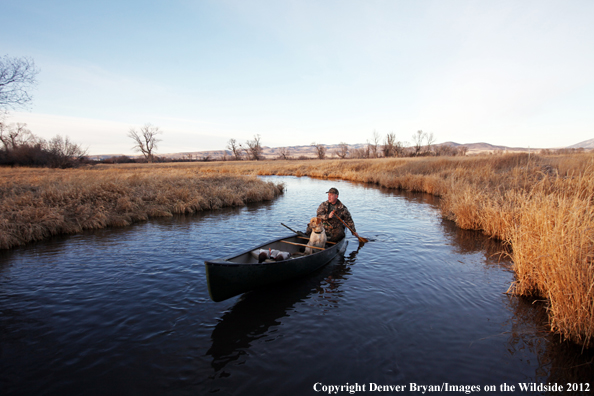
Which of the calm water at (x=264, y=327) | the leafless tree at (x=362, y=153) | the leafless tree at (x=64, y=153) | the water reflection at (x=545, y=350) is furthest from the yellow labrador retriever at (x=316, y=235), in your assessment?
the leafless tree at (x=362, y=153)

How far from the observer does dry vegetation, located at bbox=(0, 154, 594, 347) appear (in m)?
4.78

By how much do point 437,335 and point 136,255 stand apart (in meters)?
8.92

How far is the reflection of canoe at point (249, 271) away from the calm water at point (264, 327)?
0.48 meters

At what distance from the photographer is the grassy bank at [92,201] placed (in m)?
11.1

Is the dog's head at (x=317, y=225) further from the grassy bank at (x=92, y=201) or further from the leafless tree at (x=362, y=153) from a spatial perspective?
the leafless tree at (x=362, y=153)

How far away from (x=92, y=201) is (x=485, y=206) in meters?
17.9

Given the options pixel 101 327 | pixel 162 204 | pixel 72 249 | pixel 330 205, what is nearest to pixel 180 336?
pixel 101 327

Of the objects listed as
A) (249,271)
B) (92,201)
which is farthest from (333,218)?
(92,201)

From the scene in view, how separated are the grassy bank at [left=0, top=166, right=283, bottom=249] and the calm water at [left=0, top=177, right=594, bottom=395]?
6.51ft

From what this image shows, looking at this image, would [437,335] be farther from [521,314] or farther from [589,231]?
[589,231]

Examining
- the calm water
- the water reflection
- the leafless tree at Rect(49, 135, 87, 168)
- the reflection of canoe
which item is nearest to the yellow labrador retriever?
the reflection of canoe

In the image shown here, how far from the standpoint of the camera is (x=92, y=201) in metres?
14.1

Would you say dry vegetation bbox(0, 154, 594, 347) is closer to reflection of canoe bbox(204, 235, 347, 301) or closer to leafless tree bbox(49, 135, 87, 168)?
reflection of canoe bbox(204, 235, 347, 301)

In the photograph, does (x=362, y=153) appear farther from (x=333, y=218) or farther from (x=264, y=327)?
(x=264, y=327)
